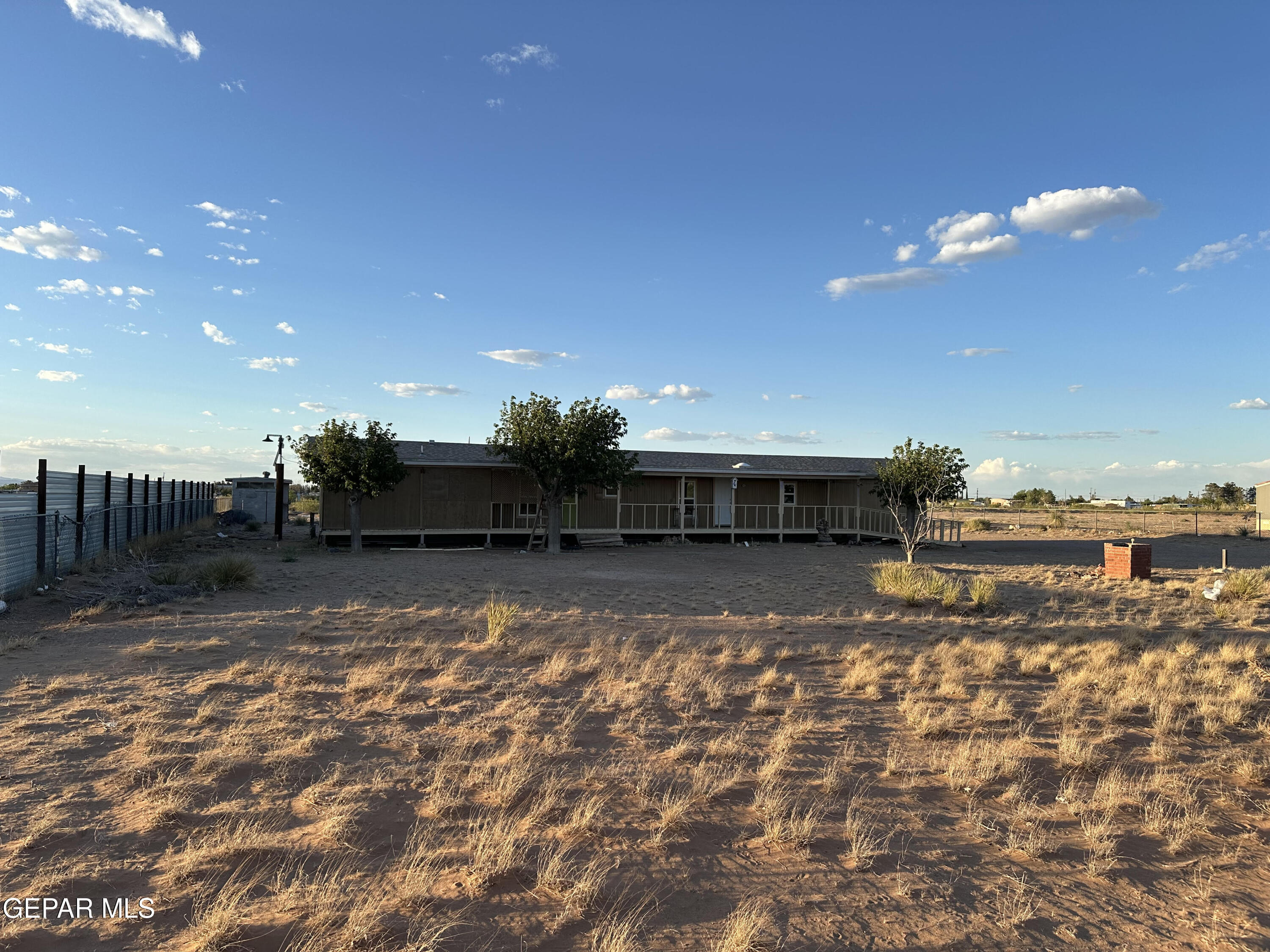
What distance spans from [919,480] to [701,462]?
902 centimetres

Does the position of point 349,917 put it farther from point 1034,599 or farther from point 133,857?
point 1034,599

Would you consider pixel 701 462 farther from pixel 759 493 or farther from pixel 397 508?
pixel 397 508

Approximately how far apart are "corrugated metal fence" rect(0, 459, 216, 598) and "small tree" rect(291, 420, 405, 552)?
457 centimetres

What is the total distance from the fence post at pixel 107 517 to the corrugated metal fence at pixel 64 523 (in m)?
0.02

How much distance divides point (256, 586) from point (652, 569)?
944 cm

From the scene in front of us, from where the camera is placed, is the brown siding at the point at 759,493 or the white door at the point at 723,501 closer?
the white door at the point at 723,501

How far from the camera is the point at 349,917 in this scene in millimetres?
3758

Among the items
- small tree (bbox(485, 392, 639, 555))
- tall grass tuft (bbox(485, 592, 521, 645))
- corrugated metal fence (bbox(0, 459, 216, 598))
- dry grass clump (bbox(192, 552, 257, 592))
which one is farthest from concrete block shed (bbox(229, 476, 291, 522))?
tall grass tuft (bbox(485, 592, 521, 645))

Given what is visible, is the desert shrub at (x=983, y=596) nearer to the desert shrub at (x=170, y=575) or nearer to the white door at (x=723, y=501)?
the white door at (x=723, y=501)

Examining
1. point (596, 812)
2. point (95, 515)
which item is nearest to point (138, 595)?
point (95, 515)

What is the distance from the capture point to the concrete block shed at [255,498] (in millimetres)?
42812

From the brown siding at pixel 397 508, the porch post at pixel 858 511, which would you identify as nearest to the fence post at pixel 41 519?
the brown siding at pixel 397 508

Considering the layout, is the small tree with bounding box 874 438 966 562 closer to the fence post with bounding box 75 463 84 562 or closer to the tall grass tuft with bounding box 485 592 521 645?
the tall grass tuft with bounding box 485 592 521 645

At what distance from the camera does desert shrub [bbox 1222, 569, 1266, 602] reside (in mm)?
15609
